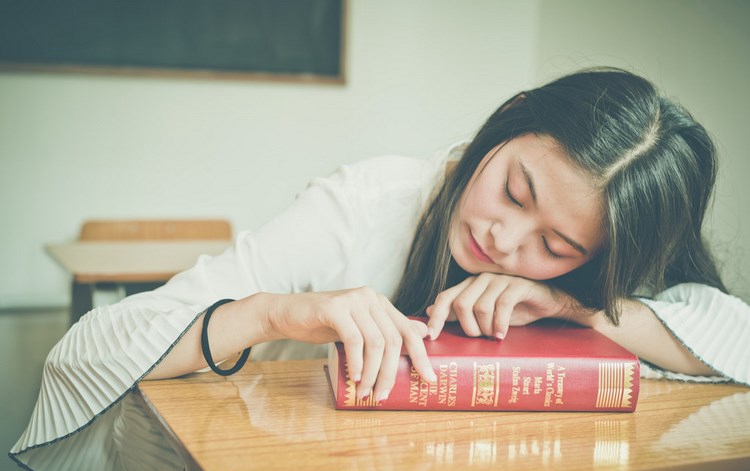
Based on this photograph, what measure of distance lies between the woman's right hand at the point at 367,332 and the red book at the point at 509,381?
14 millimetres

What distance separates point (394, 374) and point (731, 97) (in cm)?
253

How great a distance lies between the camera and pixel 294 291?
1.07 meters

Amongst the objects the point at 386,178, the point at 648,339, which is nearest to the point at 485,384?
the point at 648,339

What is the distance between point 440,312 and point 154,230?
2.20m

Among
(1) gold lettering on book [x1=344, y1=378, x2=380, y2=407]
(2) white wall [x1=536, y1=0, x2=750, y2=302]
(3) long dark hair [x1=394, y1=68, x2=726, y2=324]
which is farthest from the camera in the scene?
(2) white wall [x1=536, y1=0, x2=750, y2=302]

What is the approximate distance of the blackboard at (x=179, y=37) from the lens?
276cm

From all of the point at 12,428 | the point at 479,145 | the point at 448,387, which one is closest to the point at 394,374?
the point at 448,387

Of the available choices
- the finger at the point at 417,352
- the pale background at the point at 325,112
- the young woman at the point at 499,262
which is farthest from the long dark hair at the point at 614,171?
the pale background at the point at 325,112

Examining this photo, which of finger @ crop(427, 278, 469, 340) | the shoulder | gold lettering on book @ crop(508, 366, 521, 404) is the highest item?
the shoulder

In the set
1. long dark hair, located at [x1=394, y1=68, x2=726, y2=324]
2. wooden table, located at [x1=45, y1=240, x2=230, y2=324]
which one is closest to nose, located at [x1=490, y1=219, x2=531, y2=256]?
long dark hair, located at [x1=394, y1=68, x2=726, y2=324]

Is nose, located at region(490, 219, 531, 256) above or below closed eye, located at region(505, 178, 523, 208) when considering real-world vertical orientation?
below

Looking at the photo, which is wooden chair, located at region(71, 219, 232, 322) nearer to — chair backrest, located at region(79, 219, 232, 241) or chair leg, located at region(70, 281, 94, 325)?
chair backrest, located at region(79, 219, 232, 241)

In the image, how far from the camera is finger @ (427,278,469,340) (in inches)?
30.6

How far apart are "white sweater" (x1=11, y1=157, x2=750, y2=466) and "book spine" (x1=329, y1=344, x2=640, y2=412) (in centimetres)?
22
